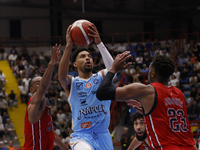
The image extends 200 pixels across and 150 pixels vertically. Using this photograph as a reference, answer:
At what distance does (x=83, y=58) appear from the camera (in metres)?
5.28

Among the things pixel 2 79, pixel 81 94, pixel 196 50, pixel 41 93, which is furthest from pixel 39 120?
pixel 196 50

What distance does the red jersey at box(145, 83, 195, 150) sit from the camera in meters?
3.32

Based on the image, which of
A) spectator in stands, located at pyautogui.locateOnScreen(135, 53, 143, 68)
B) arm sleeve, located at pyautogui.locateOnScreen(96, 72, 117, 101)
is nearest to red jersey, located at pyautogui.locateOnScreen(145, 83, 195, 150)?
arm sleeve, located at pyautogui.locateOnScreen(96, 72, 117, 101)

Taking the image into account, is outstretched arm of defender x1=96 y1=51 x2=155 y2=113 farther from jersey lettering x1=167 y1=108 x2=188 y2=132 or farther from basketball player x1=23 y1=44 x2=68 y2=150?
basketball player x1=23 y1=44 x2=68 y2=150

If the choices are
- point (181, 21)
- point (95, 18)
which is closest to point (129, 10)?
point (95, 18)

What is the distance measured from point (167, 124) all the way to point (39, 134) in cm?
237

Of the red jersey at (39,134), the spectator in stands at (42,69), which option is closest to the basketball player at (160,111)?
the red jersey at (39,134)

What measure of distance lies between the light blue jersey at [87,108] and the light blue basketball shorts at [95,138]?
0.07m

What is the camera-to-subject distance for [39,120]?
4.89 metres

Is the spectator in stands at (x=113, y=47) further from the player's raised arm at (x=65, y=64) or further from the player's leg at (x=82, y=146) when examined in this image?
the player's leg at (x=82, y=146)

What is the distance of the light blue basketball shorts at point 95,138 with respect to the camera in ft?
15.4

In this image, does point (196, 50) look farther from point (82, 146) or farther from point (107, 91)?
point (107, 91)

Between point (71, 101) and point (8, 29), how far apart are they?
21.8 meters

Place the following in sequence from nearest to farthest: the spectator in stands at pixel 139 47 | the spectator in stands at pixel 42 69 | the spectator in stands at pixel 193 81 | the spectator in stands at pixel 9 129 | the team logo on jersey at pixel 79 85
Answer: the team logo on jersey at pixel 79 85 < the spectator in stands at pixel 9 129 < the spectator in stands at pixel 193 81 < the spectator in stands at pixel 42 69 < the spectator in stands at pixel 139 47
